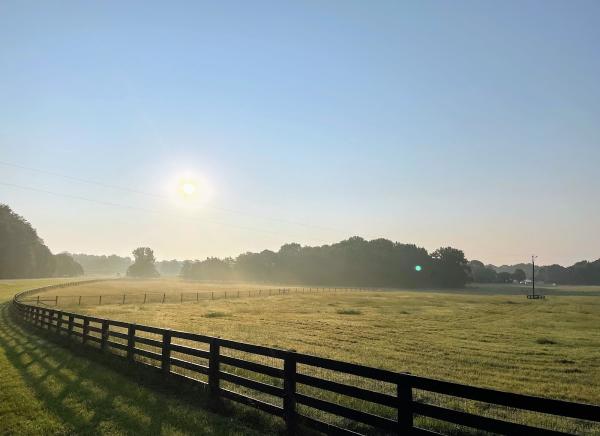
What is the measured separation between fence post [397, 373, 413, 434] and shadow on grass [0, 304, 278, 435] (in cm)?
276

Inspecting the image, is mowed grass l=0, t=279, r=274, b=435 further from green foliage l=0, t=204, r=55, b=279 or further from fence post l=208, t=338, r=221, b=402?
green foliage l=0, t=204, r=55, b=279

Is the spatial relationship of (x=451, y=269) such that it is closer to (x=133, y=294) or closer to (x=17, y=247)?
(x=133, y=294)

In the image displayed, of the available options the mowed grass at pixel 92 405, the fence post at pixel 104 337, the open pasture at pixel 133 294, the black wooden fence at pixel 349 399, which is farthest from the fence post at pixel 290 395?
the open pasture at pixel 133 294

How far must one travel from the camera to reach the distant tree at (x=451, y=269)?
176 meters

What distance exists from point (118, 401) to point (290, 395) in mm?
4698

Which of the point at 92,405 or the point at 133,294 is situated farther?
the point at 133,294

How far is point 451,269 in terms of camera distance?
176500 millimetres

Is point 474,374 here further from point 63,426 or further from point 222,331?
point 222,331

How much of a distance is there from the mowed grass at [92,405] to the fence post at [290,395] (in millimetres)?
477

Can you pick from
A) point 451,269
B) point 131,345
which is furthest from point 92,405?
point 451,269

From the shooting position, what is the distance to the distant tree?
175875mm

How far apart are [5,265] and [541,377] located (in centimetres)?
16117

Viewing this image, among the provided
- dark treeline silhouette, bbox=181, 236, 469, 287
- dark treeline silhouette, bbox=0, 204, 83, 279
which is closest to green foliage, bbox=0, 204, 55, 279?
dark treeline silhouette, bbox=0, 204, 83, 279

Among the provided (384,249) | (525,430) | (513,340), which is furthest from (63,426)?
(384,249)
